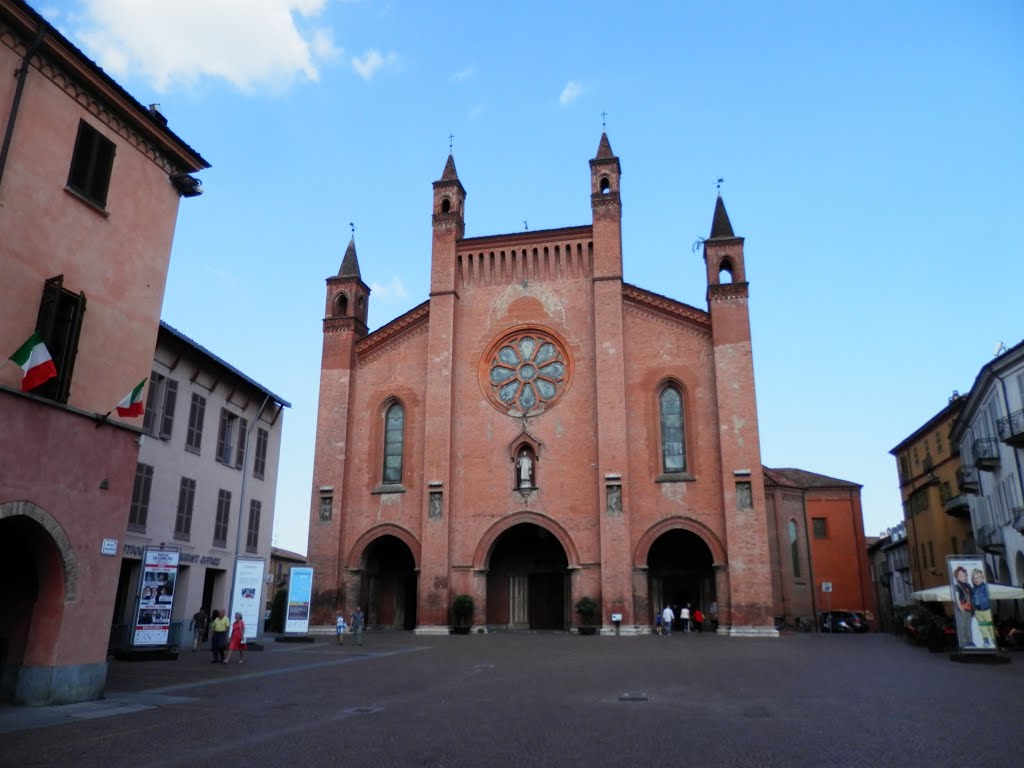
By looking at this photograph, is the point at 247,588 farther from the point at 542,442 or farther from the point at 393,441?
the point at 542,442

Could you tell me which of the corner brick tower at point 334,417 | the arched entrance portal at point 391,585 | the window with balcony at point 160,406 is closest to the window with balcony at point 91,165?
the window with balcony at point 160,406

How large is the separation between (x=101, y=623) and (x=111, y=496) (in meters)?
2.03

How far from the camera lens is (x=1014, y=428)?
28.1 metres

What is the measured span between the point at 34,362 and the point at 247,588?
1370cm

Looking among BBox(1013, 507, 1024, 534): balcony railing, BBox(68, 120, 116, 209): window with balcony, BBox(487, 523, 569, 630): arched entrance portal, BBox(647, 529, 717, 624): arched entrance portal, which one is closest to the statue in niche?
BBox(487, 523, 569, 630): arched entrance portal

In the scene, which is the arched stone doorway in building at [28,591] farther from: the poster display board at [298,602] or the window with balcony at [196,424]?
the poster display board at [298,602]

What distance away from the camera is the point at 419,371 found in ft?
115

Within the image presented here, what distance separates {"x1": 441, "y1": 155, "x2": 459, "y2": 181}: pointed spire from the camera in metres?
37.1

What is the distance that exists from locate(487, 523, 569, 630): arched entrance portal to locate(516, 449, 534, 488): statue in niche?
2196 millimetres

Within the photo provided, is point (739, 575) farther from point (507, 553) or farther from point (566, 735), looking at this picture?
point (566, 735)

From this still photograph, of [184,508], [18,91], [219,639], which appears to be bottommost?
[219,639]

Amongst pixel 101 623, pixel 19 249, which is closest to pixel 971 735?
pixel 101 623

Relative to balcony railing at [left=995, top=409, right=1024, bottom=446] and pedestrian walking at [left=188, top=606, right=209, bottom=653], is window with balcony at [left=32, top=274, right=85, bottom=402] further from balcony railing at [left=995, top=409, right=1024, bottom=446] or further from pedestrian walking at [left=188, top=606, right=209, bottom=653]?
balcony railing at [left=995, top=409, right=1024, bottom=446]

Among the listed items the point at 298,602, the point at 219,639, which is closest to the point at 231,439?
the point at 298,602
